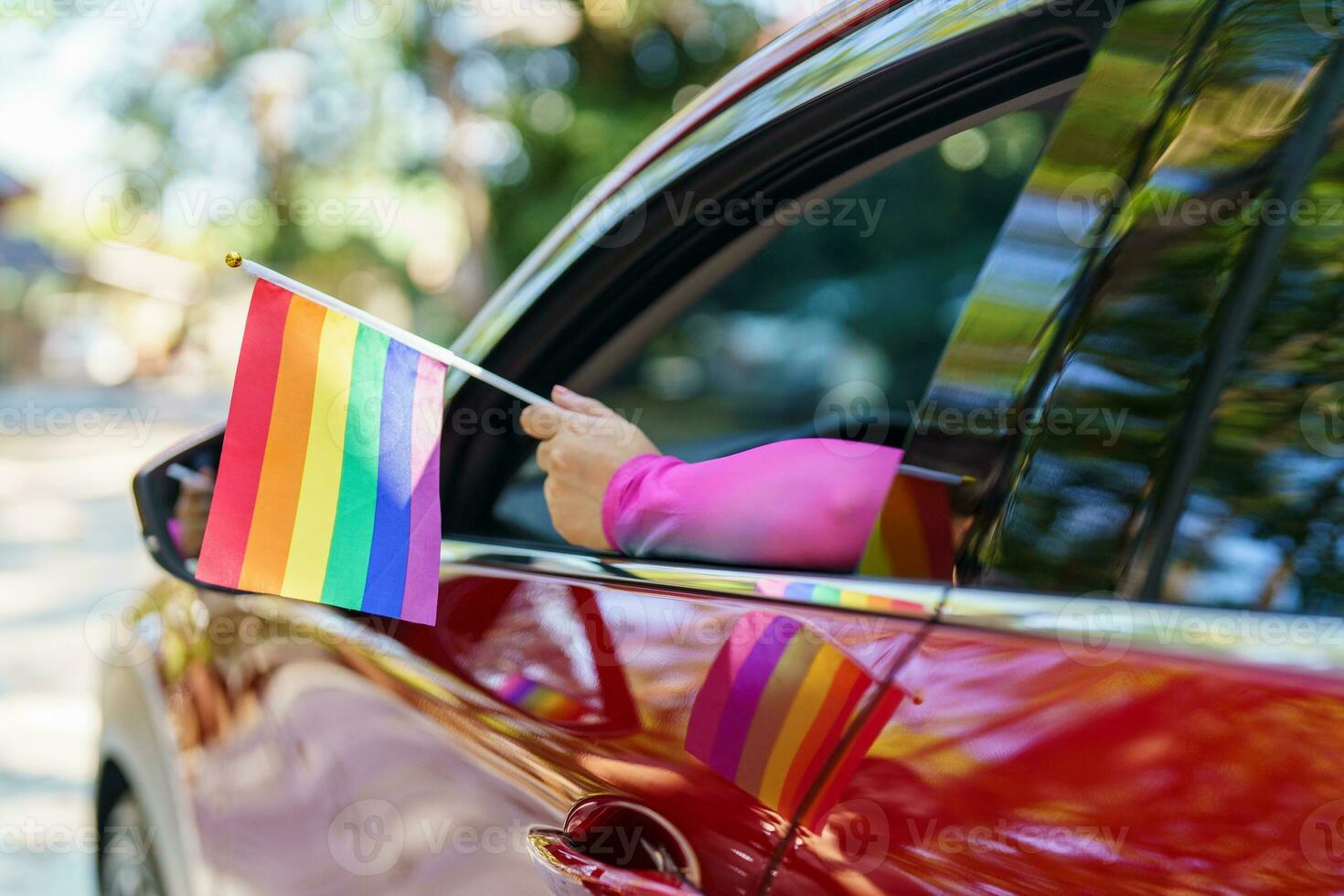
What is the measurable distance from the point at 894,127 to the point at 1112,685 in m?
0.86

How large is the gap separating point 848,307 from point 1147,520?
11.5 metres

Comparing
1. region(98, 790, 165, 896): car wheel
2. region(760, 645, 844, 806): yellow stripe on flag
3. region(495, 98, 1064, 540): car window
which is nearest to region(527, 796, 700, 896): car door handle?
region(760, 645, 844, 806): yellow stripe on flag

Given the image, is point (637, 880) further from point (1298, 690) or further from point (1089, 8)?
point (1089, 8)

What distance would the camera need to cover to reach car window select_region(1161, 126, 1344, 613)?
93 centimetres

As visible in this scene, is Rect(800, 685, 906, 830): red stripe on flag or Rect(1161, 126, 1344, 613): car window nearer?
Rect(1161, 126, 1344, 613): car window

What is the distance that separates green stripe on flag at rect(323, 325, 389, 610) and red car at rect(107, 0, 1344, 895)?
190 mm

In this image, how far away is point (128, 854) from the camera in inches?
93.7

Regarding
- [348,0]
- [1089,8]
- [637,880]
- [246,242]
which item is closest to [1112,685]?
[637,880]

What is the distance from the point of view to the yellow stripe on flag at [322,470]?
1.38m

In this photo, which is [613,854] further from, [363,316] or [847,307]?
[847,307]

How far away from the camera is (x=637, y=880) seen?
1129mm

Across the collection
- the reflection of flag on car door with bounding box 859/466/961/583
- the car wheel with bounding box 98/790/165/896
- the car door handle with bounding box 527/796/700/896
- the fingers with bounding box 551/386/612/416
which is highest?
the fingers with bounding box 551/386/612/416

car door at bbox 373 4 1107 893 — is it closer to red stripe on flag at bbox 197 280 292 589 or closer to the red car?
the red car

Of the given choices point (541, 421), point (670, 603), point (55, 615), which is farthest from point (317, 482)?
point (55, 615)
